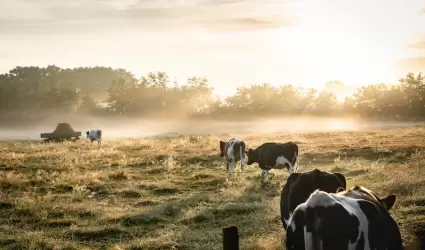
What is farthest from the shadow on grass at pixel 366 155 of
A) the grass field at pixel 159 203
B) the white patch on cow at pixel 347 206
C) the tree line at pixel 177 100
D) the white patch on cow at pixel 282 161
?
the tree line at pixel 177 100

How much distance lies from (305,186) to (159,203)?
7.02 metres

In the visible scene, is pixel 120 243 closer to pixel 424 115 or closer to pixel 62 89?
pixel 424 115

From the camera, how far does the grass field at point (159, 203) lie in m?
10.6

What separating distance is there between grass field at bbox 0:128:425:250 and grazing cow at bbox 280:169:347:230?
3.56 ft

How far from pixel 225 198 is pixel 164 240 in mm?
4983

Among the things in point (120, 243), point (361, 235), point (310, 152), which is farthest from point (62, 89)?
point (361, 235)

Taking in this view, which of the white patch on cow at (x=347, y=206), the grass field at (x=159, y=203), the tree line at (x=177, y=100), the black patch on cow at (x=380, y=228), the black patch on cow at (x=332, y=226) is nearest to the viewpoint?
the black patch on cow at (x=332, y=226)

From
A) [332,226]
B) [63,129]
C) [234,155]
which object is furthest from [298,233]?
[63,129]

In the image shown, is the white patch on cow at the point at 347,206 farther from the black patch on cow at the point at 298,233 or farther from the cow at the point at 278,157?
the cow at the point at 278,157

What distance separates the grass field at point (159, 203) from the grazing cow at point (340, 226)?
12.5 feet

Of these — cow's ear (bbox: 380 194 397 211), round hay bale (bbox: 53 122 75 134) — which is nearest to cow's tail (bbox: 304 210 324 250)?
cow's ear (bbox: 380 194 397 211)

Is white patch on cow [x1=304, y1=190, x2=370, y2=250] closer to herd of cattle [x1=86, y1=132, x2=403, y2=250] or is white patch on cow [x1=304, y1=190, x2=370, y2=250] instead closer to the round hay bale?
herd of cattle [x1=86, y1=132, x2=403, y2=250]

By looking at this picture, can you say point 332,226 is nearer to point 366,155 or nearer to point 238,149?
point 238,149

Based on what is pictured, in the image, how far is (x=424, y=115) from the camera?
70.2 meters
